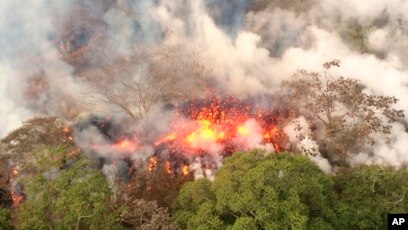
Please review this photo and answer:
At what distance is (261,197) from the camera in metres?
28.0

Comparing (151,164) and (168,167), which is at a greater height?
(151,164)

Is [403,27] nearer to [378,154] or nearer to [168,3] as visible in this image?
[378,154]

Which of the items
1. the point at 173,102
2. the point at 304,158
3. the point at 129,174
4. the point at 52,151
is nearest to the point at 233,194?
the point at 304,158

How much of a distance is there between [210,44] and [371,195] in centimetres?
3457

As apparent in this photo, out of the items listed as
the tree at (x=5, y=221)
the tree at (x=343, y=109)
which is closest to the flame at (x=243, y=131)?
the tree at (x=343, y=109)

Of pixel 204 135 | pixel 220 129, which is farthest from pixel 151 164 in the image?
pixel 220 129

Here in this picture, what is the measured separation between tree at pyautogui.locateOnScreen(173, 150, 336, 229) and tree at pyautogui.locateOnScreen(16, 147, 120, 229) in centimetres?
610

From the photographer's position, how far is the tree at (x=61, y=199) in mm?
26906

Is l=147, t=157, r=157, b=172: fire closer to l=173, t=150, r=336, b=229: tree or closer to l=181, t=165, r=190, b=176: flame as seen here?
l=181, t=165, r=190, b=176: flame

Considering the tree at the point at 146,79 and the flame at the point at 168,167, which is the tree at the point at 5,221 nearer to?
the flame at the point at 168,167

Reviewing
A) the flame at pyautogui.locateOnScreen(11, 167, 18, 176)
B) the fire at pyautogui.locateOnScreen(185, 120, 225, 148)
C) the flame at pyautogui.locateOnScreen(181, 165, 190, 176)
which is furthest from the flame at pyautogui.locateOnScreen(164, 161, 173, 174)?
the flame at pyautogui.locateOnScreen(11, 167, 18, 176)

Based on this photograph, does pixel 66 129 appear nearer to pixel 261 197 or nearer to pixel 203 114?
pixel 203 114

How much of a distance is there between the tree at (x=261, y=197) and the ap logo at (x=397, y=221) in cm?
342

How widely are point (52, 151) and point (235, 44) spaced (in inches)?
1463
